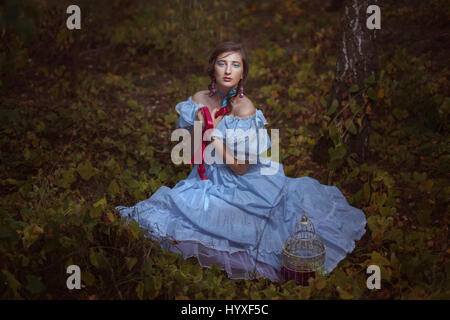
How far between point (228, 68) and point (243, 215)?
100 cm

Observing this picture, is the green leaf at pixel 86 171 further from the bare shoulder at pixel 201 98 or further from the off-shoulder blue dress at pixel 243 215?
the bare shoulder at pixel 201 98

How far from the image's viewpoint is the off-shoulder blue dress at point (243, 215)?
2.72 metres

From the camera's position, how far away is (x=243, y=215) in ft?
9.34

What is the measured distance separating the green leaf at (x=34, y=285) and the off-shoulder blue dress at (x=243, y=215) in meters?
0.79

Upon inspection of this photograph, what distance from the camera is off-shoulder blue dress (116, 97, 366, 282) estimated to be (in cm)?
272

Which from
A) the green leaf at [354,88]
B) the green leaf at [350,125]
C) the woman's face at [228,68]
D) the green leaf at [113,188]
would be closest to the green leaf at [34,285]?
the green leaf at [113,188]

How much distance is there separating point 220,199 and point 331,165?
1.23 m

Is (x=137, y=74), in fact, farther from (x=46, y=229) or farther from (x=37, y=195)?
(x=46, y=229)

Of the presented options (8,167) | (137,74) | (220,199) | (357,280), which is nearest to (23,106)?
(8,167)

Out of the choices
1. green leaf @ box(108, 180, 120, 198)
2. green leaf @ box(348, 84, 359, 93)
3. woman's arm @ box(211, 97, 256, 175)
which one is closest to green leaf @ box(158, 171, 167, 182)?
green leaf @ box(108, 180, 120, 198)

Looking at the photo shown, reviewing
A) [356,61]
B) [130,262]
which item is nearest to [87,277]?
[130,262]

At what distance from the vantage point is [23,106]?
4625mm

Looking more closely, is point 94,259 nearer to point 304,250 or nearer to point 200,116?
point 200,116

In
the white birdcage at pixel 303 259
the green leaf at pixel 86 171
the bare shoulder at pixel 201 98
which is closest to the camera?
the white birdcage at pixel 303 259
